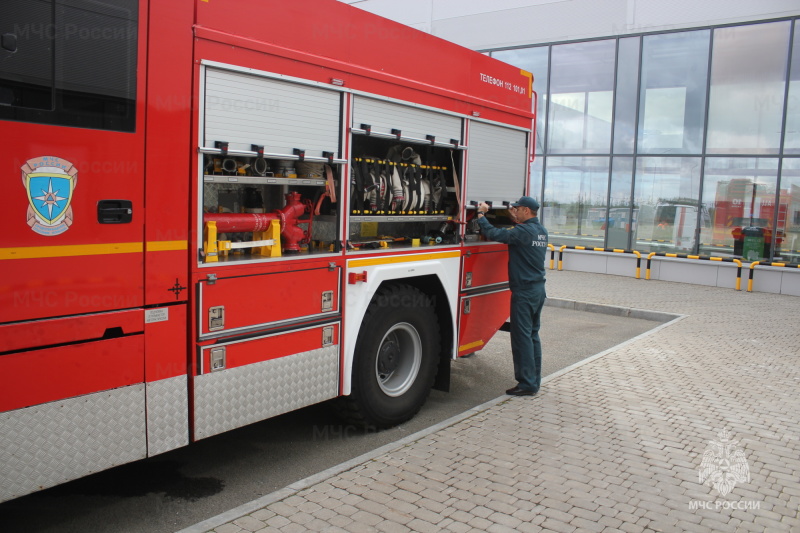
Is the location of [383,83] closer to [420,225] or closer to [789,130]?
[420,225]

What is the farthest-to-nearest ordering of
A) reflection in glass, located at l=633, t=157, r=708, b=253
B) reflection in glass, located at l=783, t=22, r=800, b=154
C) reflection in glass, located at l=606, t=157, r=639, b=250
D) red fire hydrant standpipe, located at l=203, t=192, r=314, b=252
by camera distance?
reflection in glass, located at l=606, t=157, r=639, b=250 → reflection in glass, located at l=633, t=157, r=708, b=253 → reflection in glass, located at l=783, t=22, r=800, b=154 → red fire hydrant standpipe, located at l=203, t=192, r=314, b=252

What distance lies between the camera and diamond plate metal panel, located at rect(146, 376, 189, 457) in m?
3.67

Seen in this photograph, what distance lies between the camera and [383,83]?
5113mm

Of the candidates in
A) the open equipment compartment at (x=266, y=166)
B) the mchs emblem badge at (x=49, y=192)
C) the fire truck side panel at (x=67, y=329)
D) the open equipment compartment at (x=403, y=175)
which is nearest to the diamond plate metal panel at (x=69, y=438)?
the fire truck side panel at (x=67, y=329)

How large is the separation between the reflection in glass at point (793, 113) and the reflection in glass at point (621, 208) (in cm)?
350

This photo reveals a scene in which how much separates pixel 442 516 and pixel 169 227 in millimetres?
2255

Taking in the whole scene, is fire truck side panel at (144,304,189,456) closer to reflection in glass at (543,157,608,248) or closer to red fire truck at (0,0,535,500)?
red fire truck at (0,0,535,500)

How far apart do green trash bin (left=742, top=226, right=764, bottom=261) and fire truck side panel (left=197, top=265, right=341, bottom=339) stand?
13.3 m

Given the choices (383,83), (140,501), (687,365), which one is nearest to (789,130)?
(687,365)

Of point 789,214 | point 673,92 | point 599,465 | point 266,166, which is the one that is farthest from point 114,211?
point 673,92

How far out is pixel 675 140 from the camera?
1645cm

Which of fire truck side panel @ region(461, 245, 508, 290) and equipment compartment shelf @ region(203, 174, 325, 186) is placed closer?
equipment compartment shelf @ region(203, 174, 325, 186)

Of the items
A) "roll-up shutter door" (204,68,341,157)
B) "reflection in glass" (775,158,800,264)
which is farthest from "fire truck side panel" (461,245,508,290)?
"reflection in glass" (775,158,800,264)

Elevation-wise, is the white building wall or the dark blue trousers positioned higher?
the white building wall
